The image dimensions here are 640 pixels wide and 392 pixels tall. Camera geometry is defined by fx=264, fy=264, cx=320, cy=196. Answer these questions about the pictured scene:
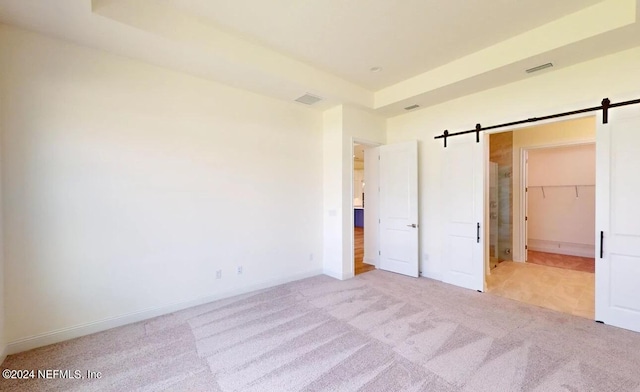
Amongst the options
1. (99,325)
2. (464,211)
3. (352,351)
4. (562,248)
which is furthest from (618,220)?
(99,325)

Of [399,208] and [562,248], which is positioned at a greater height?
[399,208]

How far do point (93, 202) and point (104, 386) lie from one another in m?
1.77

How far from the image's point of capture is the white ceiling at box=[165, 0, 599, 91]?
8.68 feet

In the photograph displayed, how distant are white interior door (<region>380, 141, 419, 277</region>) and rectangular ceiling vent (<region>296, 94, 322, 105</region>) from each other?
5.71 feet

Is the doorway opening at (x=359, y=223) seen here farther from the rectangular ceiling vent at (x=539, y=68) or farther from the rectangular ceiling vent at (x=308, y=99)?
the rectangular ceiling vent at (x=539, y=68)

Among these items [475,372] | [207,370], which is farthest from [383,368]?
[207,370]

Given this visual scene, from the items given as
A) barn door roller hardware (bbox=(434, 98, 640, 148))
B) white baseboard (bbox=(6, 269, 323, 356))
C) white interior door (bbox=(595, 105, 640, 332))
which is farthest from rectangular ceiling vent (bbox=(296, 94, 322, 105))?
white interior door (bbox=(595, 105, 640, 332))

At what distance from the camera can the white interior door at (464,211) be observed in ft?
13.3

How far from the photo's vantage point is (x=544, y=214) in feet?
22.4

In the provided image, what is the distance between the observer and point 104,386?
2.06 metres

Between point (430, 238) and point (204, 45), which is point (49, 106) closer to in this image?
point (204, 45)

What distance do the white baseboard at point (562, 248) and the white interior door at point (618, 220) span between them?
4187 mm

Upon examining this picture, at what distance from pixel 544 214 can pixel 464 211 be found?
434 centimetres

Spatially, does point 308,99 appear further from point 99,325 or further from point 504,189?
point 504,189
